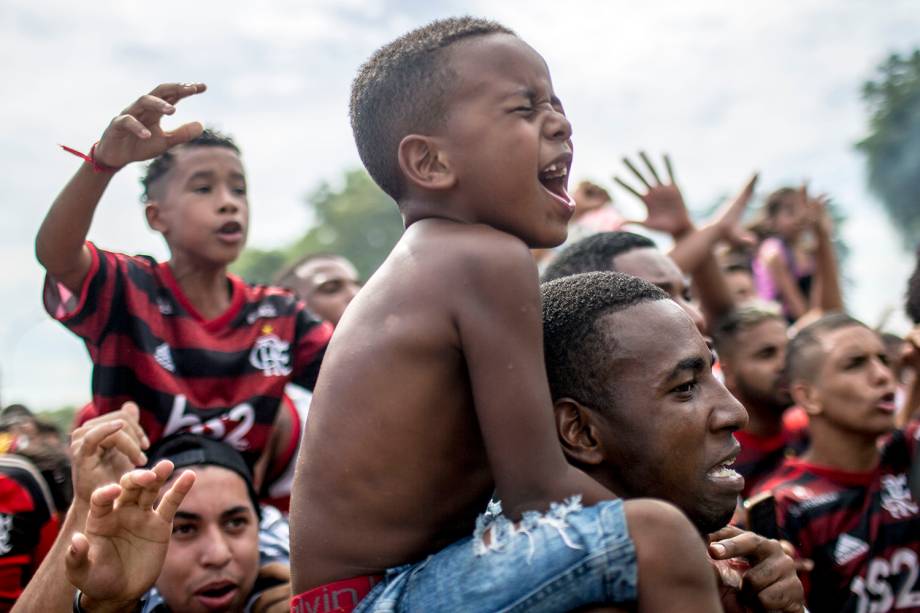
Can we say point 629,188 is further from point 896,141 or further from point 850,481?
point 896,141

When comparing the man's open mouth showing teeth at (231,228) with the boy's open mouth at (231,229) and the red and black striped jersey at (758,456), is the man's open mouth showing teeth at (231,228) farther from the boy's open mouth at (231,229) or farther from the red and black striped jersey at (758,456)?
the red and black striped jersey at (758,456)

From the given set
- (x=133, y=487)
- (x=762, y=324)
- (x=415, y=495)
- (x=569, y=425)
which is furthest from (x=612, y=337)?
(x=762, y=324)

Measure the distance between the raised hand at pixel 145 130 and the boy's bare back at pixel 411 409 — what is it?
125 centimetres

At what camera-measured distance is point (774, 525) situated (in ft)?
9.89

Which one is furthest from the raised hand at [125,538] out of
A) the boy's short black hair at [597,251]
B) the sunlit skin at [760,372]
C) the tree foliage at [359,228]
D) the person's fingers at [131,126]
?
the tree foliage at [359,228]

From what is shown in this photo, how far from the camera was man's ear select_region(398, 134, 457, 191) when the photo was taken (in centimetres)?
241

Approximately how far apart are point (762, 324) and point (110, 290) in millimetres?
3356

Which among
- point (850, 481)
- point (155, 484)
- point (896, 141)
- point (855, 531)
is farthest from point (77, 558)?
point (896, 141)

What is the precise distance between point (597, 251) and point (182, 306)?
5.32ft

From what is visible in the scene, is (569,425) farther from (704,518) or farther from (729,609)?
(729,609)

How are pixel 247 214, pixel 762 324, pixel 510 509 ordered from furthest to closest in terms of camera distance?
pixel 762 324
pixel 247 214
pixel 510 509

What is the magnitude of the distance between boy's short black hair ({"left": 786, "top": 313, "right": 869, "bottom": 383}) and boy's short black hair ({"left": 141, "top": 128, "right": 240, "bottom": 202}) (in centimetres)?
282

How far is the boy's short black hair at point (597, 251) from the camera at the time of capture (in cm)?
379

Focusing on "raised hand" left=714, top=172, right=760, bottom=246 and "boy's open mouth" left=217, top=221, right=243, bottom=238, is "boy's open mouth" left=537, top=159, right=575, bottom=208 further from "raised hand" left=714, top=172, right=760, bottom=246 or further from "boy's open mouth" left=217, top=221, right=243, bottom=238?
"raised hand" left=714, top=172, right=760, bottom=246
